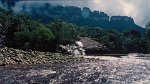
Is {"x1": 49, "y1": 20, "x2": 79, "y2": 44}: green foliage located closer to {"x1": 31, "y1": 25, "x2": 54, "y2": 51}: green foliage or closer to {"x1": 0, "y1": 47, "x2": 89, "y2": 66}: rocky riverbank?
{"x1": 31, "y1": 25, "x2": 54, "y2": 51}: green foliage

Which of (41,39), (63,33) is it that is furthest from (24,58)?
(63,33)

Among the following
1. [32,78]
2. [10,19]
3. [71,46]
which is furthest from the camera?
[10,19]

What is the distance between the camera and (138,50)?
618 ft

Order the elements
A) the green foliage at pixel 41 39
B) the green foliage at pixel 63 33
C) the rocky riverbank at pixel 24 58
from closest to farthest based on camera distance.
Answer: the rocky riverbank at pixel 24 58 → the green foliage at pixel 41 39 → the green foliage at pixel 63 33

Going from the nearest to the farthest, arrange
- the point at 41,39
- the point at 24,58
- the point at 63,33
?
the point at 24,58 < the point at 41,39 < the point at 63,33

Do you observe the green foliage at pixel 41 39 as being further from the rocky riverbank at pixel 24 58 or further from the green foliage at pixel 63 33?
the rocky riverbank at pixel 24 58

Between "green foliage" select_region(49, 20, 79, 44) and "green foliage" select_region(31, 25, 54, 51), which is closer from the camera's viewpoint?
"green foliage" select_region(31, 25, 54, 51)

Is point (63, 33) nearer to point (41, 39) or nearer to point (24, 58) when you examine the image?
point (41, 39)

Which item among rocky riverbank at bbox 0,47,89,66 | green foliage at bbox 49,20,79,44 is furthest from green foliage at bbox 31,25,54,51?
rocky riverbank at bbox 0,47,89,66

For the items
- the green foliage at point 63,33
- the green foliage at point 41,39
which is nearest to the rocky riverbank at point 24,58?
the green foliage at point 41,39

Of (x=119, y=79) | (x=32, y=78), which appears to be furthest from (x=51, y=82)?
(x=119, y=79)

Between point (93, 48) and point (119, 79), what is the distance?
11683cm

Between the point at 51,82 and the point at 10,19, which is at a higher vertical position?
the point at 10,19

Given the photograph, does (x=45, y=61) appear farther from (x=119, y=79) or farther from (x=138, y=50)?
(x=138, y=50)
